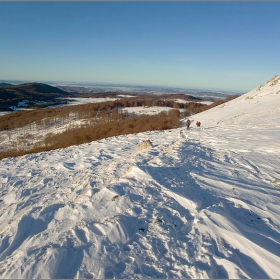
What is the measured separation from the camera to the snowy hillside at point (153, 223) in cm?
316

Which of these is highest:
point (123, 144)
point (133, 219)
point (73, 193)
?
point (133, 219)

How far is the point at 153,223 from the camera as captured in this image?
4191 mm

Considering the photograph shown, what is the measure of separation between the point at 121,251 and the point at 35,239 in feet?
6.22

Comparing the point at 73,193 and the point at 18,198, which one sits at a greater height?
the point at 73,193

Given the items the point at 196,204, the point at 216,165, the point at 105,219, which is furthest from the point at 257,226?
the point at 216,165

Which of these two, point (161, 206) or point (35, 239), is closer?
point (35, 239)

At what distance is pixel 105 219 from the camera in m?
4.41

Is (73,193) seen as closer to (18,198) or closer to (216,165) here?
(18,198)

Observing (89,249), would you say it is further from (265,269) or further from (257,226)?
(257,226)

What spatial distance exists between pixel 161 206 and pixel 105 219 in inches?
51.9

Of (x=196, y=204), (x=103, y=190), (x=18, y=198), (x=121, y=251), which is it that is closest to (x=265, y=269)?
(x=196, y=204)

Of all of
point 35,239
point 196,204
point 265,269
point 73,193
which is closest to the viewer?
point 265,269

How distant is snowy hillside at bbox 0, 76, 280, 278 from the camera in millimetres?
3158

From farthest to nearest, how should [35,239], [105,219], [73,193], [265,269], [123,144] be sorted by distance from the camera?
[123,144] < [73,193] < [105,219] < [35,239] < [265,269]
